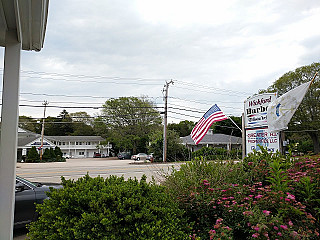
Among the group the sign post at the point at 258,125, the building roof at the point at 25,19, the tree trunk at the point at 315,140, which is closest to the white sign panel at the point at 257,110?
the sign post at the point at 258,125

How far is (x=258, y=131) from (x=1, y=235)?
7670 mm

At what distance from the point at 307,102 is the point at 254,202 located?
33843 mm

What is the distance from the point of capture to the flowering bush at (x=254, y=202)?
2971 millimetres

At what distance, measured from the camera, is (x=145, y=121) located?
5028cm

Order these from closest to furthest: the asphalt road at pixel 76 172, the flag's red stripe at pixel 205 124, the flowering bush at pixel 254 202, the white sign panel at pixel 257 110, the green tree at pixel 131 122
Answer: the flowering bush at pixel 254 202 < the white sign panel at pixel 257 110 < the flag's red stripe at pixel 205 124 < the asphalt road at pixel 76 172 < the green tree at pixel 131 122

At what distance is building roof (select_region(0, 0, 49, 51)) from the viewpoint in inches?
97.5

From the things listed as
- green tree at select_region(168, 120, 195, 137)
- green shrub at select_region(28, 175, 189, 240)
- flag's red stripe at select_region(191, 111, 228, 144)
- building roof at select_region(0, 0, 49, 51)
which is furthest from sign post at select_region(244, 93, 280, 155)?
green tree at select_region(168, 120, 195, 137)

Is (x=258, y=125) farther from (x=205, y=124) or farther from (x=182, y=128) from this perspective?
(x=182, y=128)

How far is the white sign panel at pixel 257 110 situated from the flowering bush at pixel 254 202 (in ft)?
13.0

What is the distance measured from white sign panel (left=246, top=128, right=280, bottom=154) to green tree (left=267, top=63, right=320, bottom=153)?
2722cm

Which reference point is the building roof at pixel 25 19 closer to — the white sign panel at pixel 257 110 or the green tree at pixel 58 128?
the white sign panel at pixel 257 110

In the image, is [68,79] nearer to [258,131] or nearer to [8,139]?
[258,131]

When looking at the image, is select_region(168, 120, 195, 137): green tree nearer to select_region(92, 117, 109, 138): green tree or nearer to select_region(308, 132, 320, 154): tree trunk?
select_region(92, 117, 109, 138): green tree

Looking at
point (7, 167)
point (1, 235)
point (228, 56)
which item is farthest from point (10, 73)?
point (228, 56)
